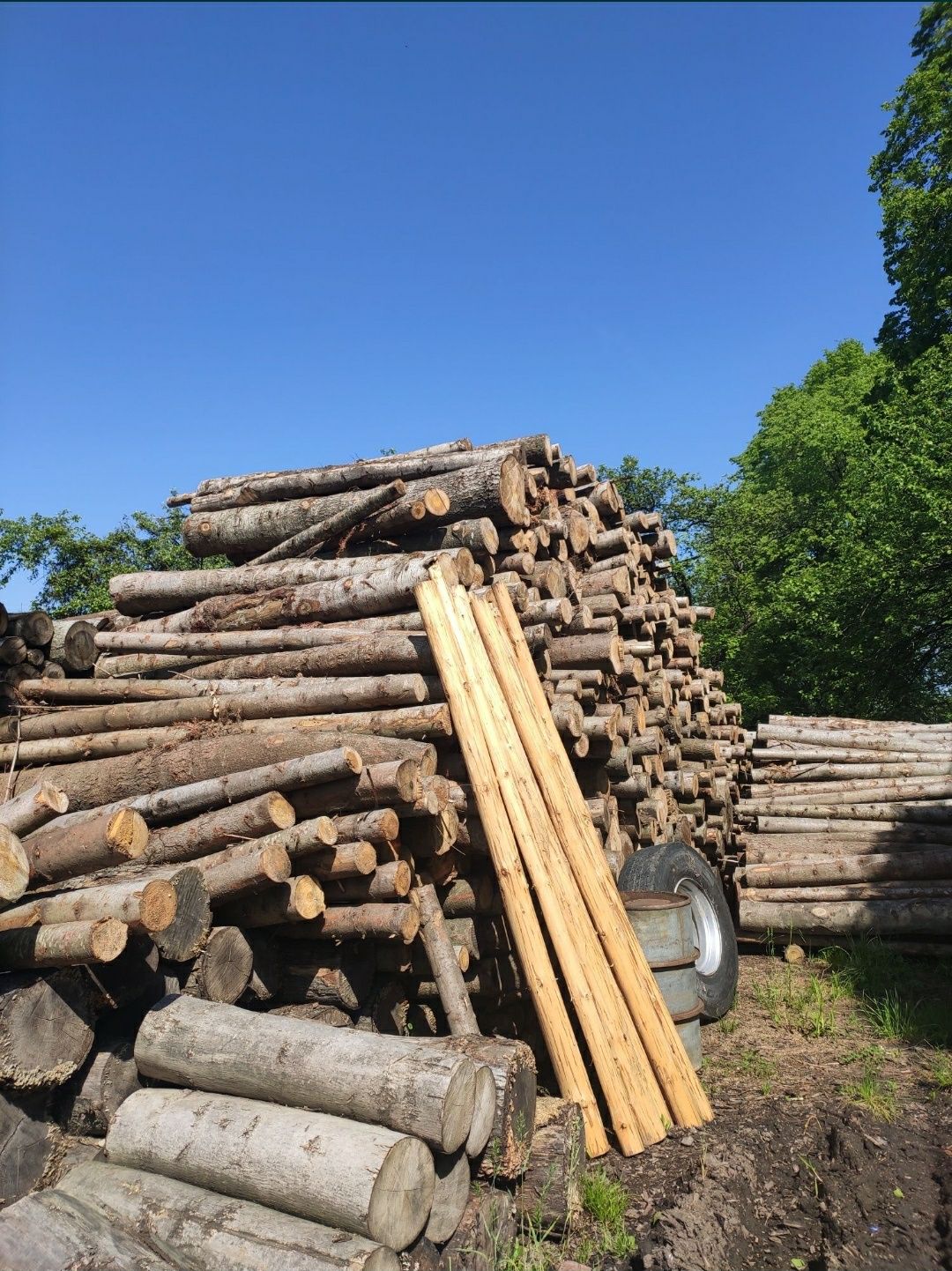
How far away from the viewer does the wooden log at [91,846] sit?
423 centimetres

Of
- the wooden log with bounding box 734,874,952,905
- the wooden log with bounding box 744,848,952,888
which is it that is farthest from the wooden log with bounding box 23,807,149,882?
the wooden log with bounding box 744,848,952,888

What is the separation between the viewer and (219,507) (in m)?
9.55

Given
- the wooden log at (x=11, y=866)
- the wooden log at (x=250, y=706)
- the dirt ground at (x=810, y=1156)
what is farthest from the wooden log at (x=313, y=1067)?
the wooden log at (x=250, y=706)

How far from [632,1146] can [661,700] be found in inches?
233

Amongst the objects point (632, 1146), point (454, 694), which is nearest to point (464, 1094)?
point (632, 1146)

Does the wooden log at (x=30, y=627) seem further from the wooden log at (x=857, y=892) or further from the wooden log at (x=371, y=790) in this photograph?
the wooden log at (x=857, y=892)

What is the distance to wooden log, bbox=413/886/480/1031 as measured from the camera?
533cm

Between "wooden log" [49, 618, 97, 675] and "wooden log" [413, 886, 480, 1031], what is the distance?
4.17 metres

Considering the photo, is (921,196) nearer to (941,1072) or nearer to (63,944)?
(941,1072)

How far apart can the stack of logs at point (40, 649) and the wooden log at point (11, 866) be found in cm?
404

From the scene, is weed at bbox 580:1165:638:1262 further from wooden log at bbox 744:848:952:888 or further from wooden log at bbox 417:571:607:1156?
wooden log at bbox 744:848:952:888

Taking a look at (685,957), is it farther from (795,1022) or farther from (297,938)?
(297,938)

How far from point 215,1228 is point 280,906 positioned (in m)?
1.75

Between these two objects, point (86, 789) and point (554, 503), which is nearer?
point (86, 789)
